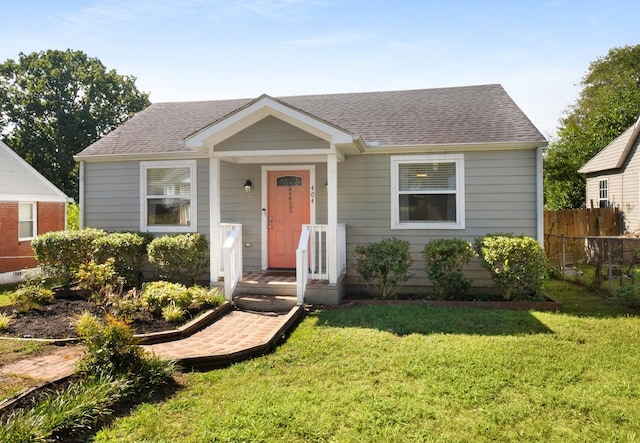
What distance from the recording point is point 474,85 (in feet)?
34.6

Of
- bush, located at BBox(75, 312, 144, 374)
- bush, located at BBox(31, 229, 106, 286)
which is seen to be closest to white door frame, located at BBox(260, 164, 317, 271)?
bush, located at BBox(31, 229, 106, 286)

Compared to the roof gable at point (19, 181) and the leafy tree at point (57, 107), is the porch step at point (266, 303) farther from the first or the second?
the leafy tree at point (57, 107)

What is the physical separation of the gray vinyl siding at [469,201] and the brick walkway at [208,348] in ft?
8.86

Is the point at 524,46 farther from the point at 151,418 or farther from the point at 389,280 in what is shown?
the point at 151,418

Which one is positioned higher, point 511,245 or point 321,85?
point 321,85

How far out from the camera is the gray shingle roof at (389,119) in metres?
8.29

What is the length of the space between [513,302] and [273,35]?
279 inches

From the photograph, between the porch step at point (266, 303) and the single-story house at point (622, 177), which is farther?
the single-story house at point (622, 177)

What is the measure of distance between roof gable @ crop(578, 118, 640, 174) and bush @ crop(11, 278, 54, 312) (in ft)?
54.6

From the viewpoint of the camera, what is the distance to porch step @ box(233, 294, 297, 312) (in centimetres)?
715

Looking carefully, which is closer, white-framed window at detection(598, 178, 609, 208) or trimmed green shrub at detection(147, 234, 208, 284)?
trimmed green shrub at detection(147, 234, 208, 284)

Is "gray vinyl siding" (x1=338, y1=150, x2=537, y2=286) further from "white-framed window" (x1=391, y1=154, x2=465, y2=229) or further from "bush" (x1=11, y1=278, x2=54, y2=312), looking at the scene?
"bush" (x1=11, y1=278, x2=54, y2=312)

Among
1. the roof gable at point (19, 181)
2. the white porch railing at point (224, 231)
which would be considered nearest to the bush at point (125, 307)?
the white porch railing at point (224, 231)

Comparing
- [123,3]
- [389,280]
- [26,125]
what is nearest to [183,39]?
[123,3]
